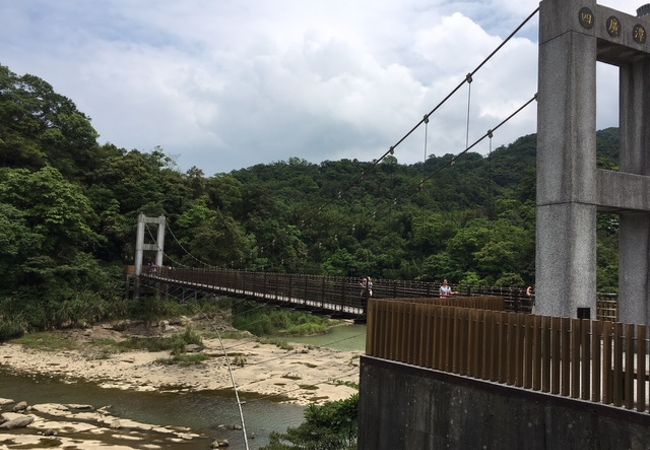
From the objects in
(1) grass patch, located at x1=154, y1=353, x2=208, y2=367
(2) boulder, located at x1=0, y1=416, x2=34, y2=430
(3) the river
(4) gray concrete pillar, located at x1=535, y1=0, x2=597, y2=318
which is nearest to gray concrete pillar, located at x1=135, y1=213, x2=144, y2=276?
(1) grass patch, located at x1=154, y1=353, x2=208, y2=367

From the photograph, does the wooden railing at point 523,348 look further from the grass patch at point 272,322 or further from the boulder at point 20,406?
the grass patch at point 272,322

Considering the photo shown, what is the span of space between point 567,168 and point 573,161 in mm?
121

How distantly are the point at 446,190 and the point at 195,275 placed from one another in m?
44.1

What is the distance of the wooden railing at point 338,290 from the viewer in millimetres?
11891

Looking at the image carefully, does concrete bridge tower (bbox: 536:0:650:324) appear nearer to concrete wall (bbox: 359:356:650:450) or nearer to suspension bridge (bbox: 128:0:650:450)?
suspension bridge (bbox: 128:0:650:450)

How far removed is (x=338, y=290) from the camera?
44.0 ft

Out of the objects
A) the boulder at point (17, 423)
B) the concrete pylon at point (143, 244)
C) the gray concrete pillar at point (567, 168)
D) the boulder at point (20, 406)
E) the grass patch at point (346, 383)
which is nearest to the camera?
the gray concrete pillar at point (567, 168)

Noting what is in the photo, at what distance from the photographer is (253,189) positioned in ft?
138

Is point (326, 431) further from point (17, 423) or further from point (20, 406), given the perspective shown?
point (20, 406)

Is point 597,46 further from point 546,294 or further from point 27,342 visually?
point 27,342

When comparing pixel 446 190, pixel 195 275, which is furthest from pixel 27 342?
pixel 446 190

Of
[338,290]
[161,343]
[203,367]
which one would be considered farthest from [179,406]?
[161,343]

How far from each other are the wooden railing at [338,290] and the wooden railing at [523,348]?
279cm

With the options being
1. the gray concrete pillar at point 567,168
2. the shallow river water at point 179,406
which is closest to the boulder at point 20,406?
the shallow river water at point 179,406
